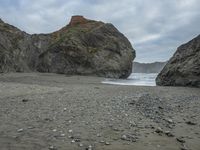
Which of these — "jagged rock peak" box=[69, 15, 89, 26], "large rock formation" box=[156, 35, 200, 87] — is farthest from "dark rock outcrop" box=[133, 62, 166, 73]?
"large rock formation" box=[156, 35, 200, 87]

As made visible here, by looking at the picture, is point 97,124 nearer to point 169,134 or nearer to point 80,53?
point 169,134

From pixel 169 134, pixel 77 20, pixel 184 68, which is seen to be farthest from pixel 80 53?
pixel 169 134

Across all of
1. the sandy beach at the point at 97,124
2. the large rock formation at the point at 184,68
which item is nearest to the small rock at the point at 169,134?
the sandy beach at the point at 97,124

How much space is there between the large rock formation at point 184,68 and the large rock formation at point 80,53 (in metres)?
16.2

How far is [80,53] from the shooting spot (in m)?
41.4

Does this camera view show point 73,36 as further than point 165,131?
Yes

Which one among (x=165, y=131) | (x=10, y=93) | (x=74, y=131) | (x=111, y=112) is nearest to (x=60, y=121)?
(x=74, y=131)

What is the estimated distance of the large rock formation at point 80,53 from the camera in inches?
1591

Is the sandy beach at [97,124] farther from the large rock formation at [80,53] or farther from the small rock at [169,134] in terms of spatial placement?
the large rock formation at [80,53]

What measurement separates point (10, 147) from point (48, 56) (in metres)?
37.7

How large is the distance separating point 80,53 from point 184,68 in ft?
68.2

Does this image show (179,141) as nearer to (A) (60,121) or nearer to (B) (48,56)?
(A) (60,121)

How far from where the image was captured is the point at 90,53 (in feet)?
137

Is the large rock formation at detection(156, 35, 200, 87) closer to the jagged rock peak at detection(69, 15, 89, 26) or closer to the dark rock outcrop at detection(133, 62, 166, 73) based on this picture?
the jagged rock peak at detection(69, 15, 89, 26)
